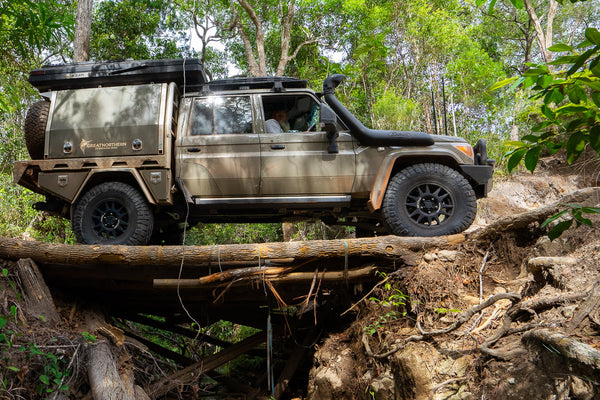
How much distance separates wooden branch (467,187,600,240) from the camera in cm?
436

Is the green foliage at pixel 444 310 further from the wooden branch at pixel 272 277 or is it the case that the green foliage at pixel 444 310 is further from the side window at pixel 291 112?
the side window at pixel 291 112

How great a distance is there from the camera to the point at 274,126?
5.48m

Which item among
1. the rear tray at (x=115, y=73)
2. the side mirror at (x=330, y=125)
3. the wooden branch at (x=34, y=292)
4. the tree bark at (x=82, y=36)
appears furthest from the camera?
the tree bark at (x=82, y=36)

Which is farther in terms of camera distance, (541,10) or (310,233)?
(541,10)

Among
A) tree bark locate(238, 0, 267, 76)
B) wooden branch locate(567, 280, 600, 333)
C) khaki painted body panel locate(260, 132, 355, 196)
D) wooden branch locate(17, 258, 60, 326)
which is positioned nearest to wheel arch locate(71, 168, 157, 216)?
wooden branch locate(17, 258, 60, 326)

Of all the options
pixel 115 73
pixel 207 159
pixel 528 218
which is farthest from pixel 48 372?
pixel 528 218

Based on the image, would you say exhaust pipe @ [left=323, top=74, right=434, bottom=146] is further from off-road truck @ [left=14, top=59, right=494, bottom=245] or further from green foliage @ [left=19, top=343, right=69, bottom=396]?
green foliage @ [left=19, top=343, right=69, bottom=396]

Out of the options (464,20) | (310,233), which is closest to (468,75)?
(464,20)

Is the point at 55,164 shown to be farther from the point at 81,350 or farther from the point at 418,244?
the point at 418,244

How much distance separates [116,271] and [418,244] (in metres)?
3.36

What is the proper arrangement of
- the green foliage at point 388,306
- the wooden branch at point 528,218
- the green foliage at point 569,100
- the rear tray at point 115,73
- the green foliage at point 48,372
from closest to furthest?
the green foliage at point 569,100, the green foliage at point 48,372, the wooden branch at point 528,218, the green foliage at point 388,306, the rear tray at point 115,73

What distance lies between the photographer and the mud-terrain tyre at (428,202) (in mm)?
5141

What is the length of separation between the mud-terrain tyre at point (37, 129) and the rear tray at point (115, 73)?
335mm

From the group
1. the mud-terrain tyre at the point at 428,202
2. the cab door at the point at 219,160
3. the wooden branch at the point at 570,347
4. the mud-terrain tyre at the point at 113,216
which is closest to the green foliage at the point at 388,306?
the mud-terrain tyre at the point at 428,202
